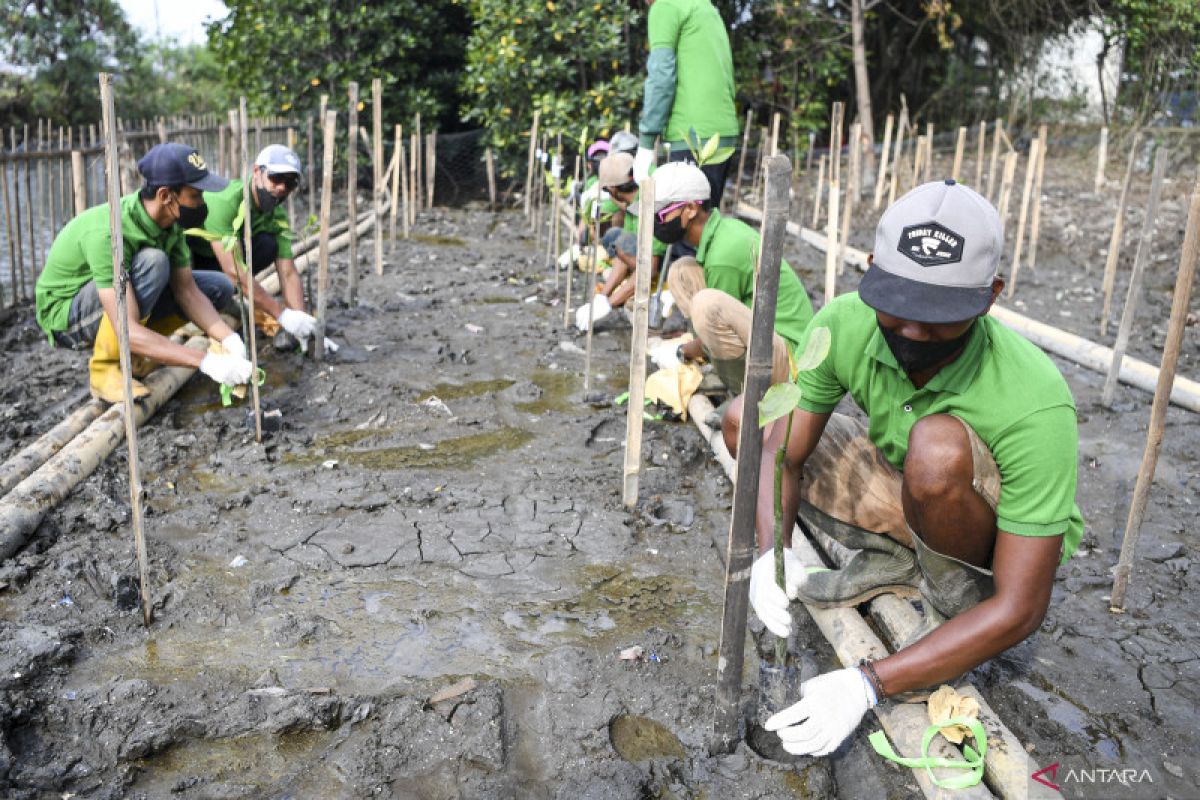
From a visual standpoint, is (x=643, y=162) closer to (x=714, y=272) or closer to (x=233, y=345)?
(x=714, y=272)

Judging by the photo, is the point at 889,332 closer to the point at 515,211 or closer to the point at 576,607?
the point at 576,607

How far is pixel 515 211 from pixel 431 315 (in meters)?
5.87

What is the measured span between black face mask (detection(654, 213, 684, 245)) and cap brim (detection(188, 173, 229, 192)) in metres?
1.88

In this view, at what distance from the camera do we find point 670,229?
379 cm

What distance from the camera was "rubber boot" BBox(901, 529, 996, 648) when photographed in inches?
85.3

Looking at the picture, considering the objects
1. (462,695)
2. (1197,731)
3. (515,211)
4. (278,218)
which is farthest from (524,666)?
(515,211)

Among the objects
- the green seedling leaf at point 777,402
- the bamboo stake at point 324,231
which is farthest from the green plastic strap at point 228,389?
the green seedling leaf at point 777,402

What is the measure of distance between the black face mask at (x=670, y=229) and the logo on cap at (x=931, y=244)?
1.89 metres

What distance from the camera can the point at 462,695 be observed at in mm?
2293

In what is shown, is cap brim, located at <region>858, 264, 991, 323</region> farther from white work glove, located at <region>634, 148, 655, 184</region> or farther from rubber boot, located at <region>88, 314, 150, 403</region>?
rubber boot, located at <region>88, 314, 150, 403</region>

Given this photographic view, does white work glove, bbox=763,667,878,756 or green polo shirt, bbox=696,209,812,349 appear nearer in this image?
white work glove, bbox=763,667,878,756

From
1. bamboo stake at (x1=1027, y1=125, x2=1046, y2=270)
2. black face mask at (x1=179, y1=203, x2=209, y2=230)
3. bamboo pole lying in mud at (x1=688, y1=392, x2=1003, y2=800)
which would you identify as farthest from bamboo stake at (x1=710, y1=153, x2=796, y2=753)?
bamboo stake at (x1=1027, y1=125, x2=1046, y2=270)

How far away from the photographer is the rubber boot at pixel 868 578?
254 cm

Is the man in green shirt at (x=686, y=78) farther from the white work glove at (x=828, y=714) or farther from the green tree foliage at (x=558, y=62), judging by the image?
the green tree foliage at (x=558, y=62)
